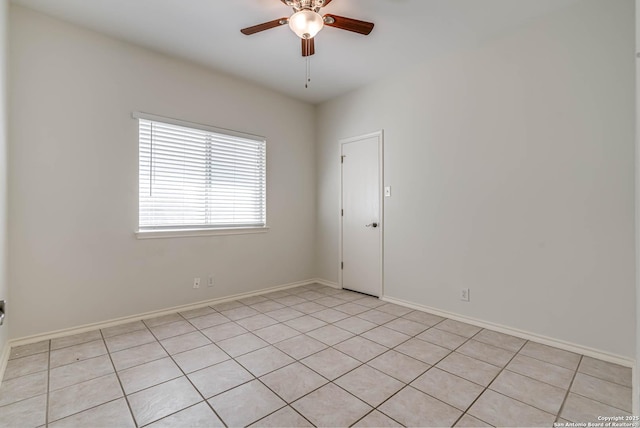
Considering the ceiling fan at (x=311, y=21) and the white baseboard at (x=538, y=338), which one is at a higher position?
the ceiling fan at (x=311, y=21)

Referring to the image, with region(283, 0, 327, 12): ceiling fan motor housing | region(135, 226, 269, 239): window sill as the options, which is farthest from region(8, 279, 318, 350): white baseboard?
region(283, 0, 327, 12): ceiling fan motor housing

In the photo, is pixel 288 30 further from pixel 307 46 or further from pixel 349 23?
pixel 349 23

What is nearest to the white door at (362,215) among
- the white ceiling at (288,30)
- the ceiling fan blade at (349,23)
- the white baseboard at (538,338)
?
the white baseboard at (538,338)

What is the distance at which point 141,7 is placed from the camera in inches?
98.4

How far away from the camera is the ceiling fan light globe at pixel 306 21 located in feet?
6.93

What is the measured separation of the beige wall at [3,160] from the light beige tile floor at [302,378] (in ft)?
1.61

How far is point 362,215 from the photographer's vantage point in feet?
13.4

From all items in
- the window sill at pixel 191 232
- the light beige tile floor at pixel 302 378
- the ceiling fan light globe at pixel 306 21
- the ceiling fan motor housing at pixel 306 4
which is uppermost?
the ceiling fan motor housing at pixel 306 4

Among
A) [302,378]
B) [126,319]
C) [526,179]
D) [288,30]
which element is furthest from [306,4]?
[126,319]

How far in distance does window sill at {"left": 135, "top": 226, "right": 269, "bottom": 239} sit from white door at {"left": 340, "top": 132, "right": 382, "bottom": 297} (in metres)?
1.19

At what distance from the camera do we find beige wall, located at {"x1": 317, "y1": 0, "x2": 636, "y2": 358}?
2275 millimetres

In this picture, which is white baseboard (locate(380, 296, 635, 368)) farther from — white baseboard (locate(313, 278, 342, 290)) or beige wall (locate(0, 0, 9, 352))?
beige wall (locate(0, 0, 9, 352))

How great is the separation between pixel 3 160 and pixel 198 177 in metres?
1.58

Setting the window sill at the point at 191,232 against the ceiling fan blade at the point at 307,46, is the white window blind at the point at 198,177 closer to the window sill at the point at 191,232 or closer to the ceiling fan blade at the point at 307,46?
the window sill at the point at 191,232
